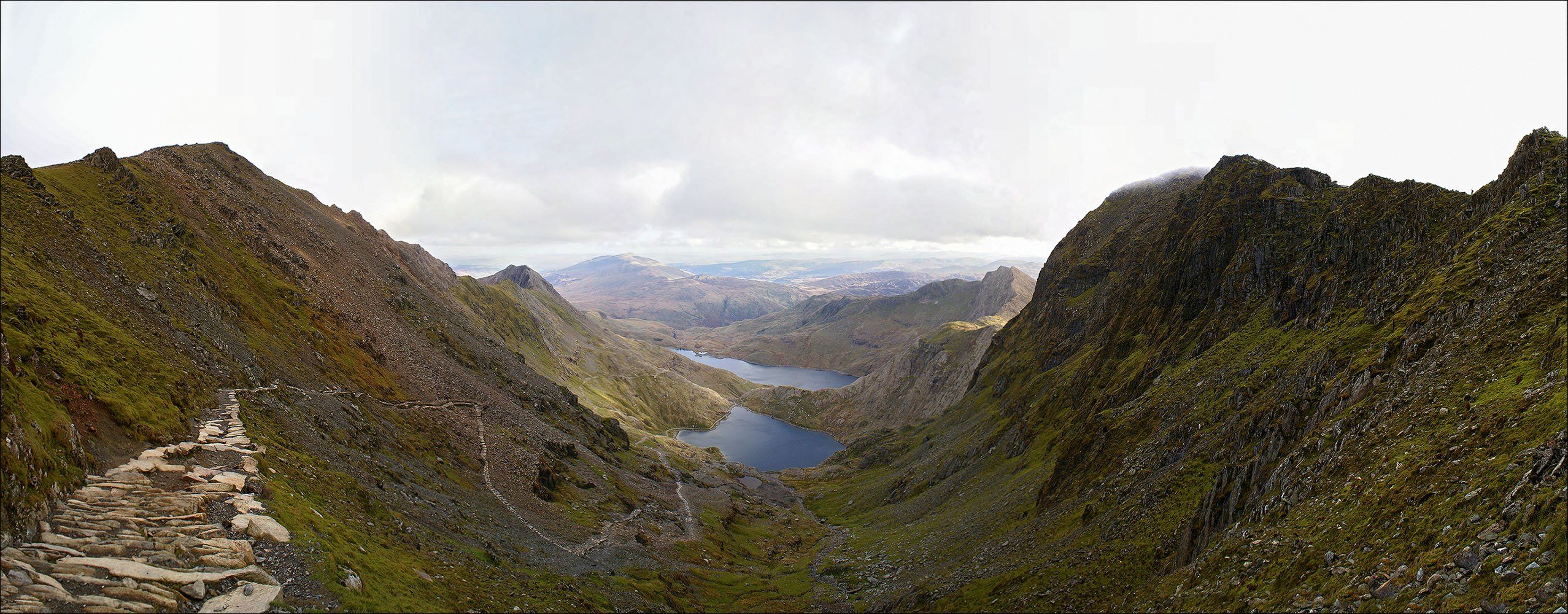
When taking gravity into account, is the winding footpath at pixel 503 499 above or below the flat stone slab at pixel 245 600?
below

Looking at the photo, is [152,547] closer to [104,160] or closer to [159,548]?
[159,548]

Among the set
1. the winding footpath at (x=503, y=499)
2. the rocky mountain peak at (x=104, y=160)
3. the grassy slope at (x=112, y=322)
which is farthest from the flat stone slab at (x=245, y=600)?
the rocky mountain peak at (x=104, y=160)

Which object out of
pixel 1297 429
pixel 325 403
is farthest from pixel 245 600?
pixel 1297 429

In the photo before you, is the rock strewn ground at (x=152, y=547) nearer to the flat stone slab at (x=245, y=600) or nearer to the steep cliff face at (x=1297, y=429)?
the flat stone slab at (x=245, y=600)

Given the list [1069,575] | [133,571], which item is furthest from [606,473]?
[133,571]

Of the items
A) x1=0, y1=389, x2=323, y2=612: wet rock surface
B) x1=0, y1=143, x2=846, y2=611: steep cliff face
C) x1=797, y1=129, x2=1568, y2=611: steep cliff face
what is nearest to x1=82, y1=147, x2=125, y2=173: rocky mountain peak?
x1=0, y1=143, x2=846, y2=611: steep cliff face

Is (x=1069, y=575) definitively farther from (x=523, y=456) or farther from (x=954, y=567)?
(x=523, y=456)

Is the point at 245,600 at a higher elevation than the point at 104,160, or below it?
below
